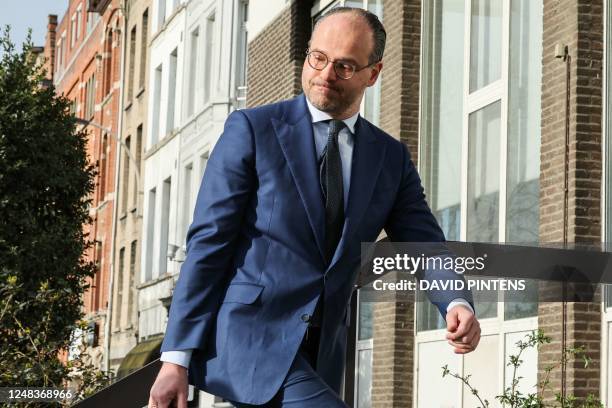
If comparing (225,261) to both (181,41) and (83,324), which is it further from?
(181,41)

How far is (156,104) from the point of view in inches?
1427

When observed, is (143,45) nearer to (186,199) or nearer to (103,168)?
(103,168)

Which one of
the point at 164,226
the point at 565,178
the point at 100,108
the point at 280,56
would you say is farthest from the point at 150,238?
the point at 565,178

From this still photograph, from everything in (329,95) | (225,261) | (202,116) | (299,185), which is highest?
(202,116)

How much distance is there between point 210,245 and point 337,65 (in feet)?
1.97

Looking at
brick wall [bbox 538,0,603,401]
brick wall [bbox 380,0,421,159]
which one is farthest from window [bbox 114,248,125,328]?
brick wall [bbox 538,0,603,401]

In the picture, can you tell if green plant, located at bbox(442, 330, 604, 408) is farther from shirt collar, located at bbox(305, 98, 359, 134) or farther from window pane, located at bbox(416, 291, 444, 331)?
shirt collar, located at bbox(305, 98, 359, 134)

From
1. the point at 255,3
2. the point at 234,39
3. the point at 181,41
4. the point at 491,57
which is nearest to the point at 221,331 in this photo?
the point at 491,57

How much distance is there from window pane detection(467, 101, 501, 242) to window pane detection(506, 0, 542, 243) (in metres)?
0.35

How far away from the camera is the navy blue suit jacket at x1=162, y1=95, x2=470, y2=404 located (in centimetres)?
358

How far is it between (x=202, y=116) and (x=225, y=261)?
26.3 meters

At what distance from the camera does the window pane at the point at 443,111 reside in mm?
13812

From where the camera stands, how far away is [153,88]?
36344mm

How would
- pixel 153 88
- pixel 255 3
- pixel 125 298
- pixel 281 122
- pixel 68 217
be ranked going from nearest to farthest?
pixel 281 122 < pixel 255 3 < pixel 68 217 < pixel 153 88 < pixel 125 298
